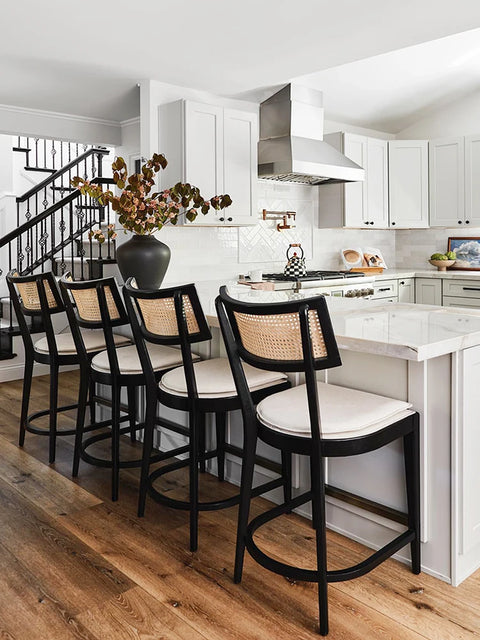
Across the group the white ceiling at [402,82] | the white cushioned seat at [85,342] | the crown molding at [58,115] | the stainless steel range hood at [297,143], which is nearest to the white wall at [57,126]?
the crown molding at [58,115]

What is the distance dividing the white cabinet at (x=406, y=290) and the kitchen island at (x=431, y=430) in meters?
3.58

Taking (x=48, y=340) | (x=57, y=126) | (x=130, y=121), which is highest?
(x=130, y=121)

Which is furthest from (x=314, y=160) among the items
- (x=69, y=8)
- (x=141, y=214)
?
(x=69, y=8)

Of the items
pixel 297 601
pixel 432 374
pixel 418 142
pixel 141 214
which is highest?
pixel 418 142

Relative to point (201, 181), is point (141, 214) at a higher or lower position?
lower

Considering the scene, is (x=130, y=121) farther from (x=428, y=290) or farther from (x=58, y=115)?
(x=428, y=290)

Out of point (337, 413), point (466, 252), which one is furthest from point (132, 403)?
point (466, 252)

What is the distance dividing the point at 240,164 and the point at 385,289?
193 centimetres

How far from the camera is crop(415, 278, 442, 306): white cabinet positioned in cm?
573

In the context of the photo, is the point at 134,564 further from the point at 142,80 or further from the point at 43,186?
the point at 43,186

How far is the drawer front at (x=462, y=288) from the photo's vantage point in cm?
539

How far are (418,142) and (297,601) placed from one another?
5157 millimetres

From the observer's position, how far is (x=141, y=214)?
142 inches

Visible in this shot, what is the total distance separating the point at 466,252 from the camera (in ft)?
20.1
